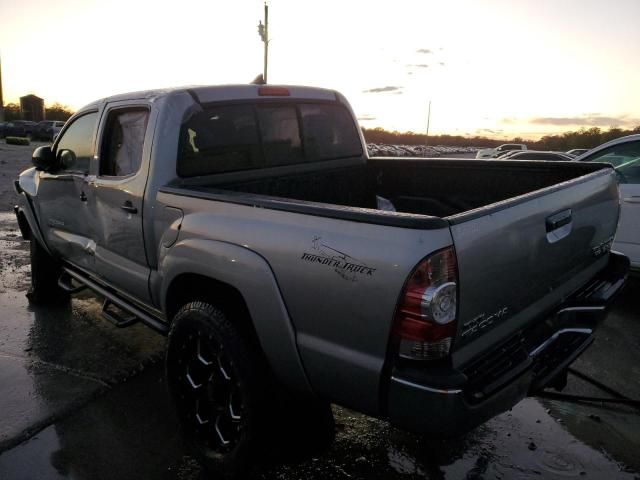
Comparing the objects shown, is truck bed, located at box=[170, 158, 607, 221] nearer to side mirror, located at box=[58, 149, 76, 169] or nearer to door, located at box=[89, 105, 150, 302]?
door, located at box=[89, 105, 150, 302]

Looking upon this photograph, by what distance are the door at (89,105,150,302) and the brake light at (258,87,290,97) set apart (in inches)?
30.7

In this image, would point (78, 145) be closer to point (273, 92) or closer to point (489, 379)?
point (273, 92)

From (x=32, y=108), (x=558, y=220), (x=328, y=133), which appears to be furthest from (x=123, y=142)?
(x=32, y=108)

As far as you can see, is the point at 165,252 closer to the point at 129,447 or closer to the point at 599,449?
the point at 129,447

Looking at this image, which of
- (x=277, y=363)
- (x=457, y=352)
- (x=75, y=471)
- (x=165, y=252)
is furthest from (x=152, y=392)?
(x=457, y=352)

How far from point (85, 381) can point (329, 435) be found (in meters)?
1.89

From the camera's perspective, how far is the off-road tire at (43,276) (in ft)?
16.3

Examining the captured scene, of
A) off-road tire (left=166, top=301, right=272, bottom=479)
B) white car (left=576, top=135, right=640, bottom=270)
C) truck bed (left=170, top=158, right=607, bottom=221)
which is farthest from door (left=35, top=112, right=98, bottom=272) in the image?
white car (left=576, top=135, right=640, bottom=270)

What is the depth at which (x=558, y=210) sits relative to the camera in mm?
2344

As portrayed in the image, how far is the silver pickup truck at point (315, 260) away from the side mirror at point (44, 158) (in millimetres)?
13

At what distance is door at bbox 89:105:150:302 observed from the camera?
10.3 ft

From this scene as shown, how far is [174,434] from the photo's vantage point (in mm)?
3029

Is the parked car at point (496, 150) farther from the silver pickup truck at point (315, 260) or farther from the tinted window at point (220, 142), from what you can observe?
the tinted window at point (220, 142)

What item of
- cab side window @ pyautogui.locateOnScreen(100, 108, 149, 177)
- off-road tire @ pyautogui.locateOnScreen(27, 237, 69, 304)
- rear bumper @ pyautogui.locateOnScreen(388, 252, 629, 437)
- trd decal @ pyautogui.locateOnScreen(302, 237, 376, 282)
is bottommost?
off-road tire @ pyautogui.locateOnScreen(27, 237, 69, 304)
